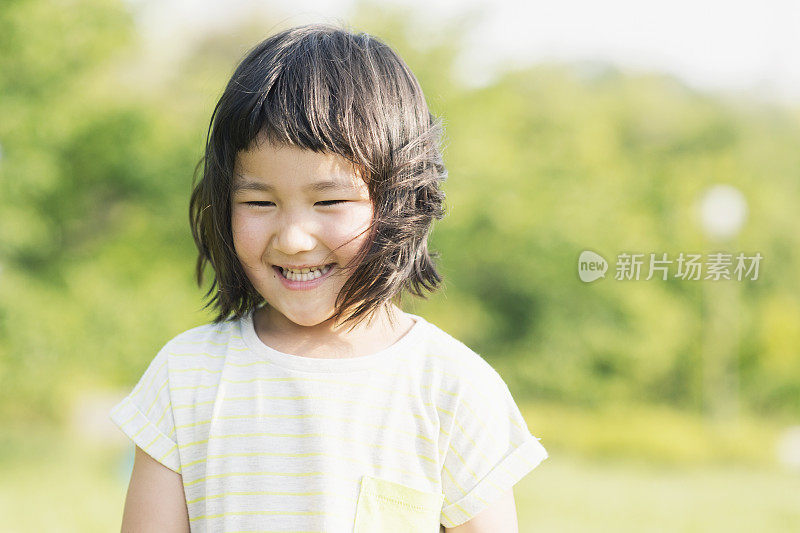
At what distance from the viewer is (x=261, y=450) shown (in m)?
1.23

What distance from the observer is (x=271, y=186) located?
3.97 ft

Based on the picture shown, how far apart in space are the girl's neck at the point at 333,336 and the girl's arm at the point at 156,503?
0.24 meters

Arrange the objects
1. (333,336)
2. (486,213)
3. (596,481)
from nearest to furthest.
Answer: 1. (333,336)
2. (596,481)
3. (486,213)

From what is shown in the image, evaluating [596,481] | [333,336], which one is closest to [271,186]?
[333,336]

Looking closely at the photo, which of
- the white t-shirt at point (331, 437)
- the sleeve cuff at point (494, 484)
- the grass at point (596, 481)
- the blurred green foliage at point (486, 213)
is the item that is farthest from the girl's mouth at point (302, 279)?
the blurred green foliage at point (486, 213)

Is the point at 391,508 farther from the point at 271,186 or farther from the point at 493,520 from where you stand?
the point at 271,186

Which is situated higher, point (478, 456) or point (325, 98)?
point (325, 98)

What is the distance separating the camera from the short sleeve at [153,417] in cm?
125

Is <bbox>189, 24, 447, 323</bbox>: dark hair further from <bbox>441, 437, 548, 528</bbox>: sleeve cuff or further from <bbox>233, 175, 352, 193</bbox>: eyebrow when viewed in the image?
<bbox>441, 437, 548, 528</bbox>: sleeve cuff

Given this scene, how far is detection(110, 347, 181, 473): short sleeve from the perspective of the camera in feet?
4.10

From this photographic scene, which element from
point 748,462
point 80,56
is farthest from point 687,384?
point 80,56

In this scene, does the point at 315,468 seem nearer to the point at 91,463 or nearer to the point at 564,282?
the point at 91,463

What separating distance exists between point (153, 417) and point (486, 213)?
5.62 meters

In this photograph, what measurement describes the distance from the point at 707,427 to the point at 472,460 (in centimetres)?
606
